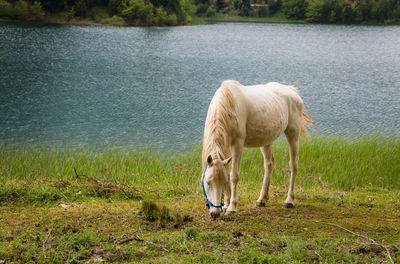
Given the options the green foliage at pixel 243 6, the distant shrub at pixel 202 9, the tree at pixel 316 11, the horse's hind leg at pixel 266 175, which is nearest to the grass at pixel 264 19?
the green foliage at pixel 243 6

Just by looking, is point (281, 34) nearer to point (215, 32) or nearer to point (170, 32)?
point (215, 32)

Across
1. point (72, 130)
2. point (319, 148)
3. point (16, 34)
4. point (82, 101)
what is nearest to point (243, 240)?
point (319, 148)

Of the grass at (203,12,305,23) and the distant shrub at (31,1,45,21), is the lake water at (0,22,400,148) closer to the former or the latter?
the distant shrub at (31,1,45,21)

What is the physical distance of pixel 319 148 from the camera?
928 centimetres

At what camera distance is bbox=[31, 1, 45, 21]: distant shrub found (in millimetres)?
32000

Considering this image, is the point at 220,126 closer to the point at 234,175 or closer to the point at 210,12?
the point at 234,175

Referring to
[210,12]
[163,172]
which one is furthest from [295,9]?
→ [163,172]

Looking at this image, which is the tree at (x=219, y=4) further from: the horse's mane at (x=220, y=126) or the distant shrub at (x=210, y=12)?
the horse's mane at (x=220, y=126)

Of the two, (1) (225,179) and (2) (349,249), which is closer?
(2) (349,249)

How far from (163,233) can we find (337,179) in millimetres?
5009

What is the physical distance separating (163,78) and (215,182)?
1536 cm

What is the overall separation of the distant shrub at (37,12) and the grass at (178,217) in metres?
28.1

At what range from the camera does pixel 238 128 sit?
472 centimetres

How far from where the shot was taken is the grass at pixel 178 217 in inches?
140
